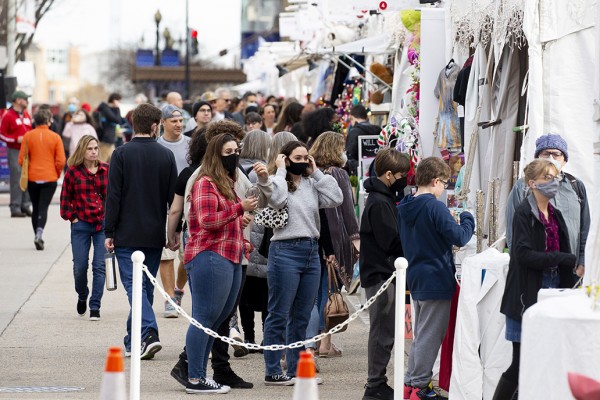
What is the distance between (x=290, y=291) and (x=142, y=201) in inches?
64.3

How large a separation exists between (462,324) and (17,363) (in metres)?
3.66

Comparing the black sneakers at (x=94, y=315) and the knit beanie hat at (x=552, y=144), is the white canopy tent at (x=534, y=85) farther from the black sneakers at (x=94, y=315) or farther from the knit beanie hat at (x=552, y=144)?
the black sneakers at (x=94, y=315)

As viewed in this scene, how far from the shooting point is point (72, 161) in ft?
40.0

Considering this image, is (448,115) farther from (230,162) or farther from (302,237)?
(230,162)

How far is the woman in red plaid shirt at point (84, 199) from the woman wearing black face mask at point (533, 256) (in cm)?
545

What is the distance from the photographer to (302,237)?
9.37 m

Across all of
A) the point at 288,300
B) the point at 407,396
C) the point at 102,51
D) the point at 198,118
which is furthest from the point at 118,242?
the point at 102,51

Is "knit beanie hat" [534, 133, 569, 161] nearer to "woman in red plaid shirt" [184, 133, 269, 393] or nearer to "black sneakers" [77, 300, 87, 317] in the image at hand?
"woman in red plaid shirt" [184, 133, 269, 393]

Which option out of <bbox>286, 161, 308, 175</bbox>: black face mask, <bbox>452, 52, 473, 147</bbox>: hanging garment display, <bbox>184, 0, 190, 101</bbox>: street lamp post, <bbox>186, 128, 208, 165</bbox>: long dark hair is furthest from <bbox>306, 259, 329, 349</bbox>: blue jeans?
<bbox>184, 0, 190, 101</bbox>: street lamp post

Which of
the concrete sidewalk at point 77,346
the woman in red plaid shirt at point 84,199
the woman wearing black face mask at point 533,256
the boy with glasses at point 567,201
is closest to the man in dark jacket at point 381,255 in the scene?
the concrete sidewalk at point 77,346

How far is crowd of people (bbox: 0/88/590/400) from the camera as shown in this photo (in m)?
7.68

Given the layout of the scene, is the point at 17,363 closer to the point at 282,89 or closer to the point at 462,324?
the point at 462,324

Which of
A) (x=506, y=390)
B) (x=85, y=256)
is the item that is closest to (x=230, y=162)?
(x=506, y=390)

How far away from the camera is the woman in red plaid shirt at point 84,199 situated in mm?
12156
